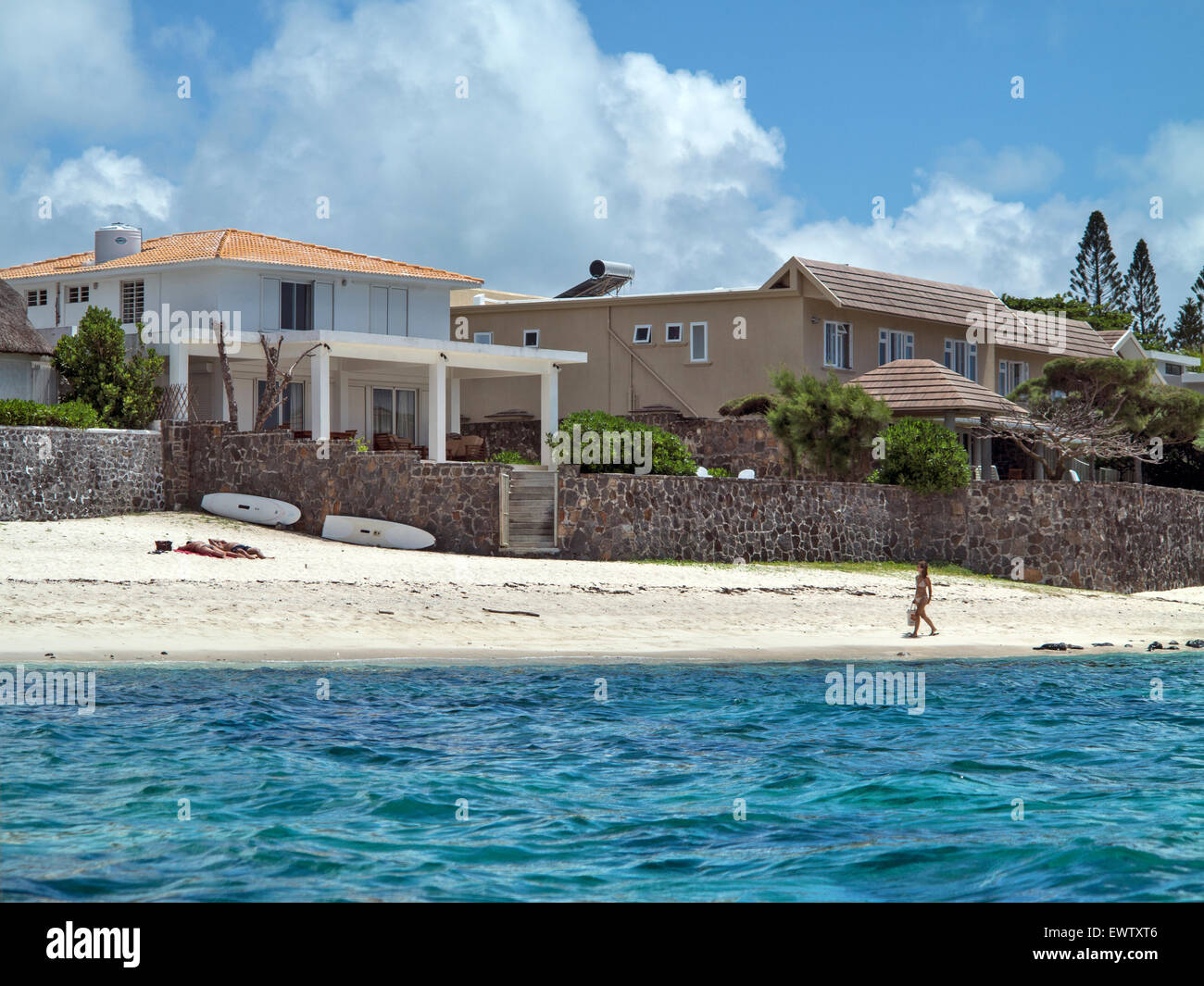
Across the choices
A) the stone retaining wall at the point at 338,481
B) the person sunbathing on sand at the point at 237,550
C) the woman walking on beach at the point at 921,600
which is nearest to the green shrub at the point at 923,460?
the woman walking on beach at the point at 921,600

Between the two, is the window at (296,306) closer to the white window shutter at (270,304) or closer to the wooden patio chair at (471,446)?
the white window shutter at (270,304)

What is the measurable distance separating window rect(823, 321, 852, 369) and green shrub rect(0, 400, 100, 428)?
21.5 m

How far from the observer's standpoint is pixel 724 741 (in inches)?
572

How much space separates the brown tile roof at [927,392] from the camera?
34.4m

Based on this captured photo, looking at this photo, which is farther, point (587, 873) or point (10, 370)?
point (10, 370)

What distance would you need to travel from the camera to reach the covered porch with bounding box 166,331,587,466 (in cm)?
3297

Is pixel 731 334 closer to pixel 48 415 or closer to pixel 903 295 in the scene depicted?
pixel 903 295

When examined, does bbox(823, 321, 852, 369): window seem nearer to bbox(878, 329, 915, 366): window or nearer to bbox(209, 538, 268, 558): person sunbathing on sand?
bbox(878, 329, 915, 366): window

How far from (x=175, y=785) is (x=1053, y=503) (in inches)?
924

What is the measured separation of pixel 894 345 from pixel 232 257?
20626mm

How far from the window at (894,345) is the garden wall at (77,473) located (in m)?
23.2

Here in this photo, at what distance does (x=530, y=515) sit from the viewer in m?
27.2
